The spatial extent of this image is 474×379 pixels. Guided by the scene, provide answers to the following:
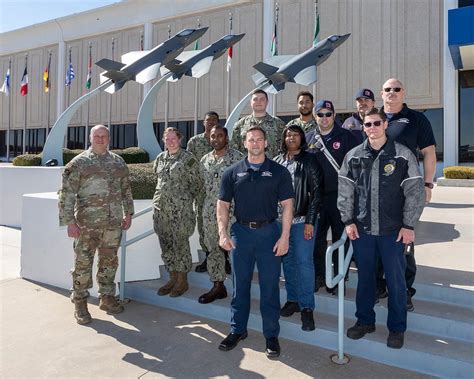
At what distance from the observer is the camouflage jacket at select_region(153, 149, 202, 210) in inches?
177

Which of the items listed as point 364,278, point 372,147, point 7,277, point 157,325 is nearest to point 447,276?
point 364,278

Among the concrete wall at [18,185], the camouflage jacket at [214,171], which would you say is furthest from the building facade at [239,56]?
the camouflage jacket at [214,171]

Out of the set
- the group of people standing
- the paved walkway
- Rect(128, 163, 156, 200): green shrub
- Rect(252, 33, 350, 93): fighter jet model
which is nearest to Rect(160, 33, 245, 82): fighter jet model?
Rect(252, 33, 350, 93): fighter jet model

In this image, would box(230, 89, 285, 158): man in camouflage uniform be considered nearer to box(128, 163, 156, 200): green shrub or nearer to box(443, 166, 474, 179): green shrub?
box(128, 163, 156, 200): green shrub

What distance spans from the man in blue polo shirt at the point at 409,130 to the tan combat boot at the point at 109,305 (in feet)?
10.2

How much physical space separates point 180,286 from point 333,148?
2392 mm

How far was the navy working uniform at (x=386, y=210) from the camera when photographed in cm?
316

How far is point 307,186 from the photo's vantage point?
12.0ft

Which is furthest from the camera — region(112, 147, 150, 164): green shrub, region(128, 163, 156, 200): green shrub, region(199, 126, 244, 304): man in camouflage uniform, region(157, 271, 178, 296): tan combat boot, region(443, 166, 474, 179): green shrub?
region(443, 166, 474, 179): green shrub

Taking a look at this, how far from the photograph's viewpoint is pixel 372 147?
10.9 feet

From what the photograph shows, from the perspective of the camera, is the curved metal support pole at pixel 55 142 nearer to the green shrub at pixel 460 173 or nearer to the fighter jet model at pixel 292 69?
the fighter jet model at pixel 292 69

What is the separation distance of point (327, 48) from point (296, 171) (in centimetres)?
1135

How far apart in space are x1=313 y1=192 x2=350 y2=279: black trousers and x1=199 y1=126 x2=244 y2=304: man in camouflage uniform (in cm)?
106

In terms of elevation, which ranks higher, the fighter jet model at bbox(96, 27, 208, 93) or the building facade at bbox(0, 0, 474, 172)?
the building facade at bbox(0, 0, 474, 172)
